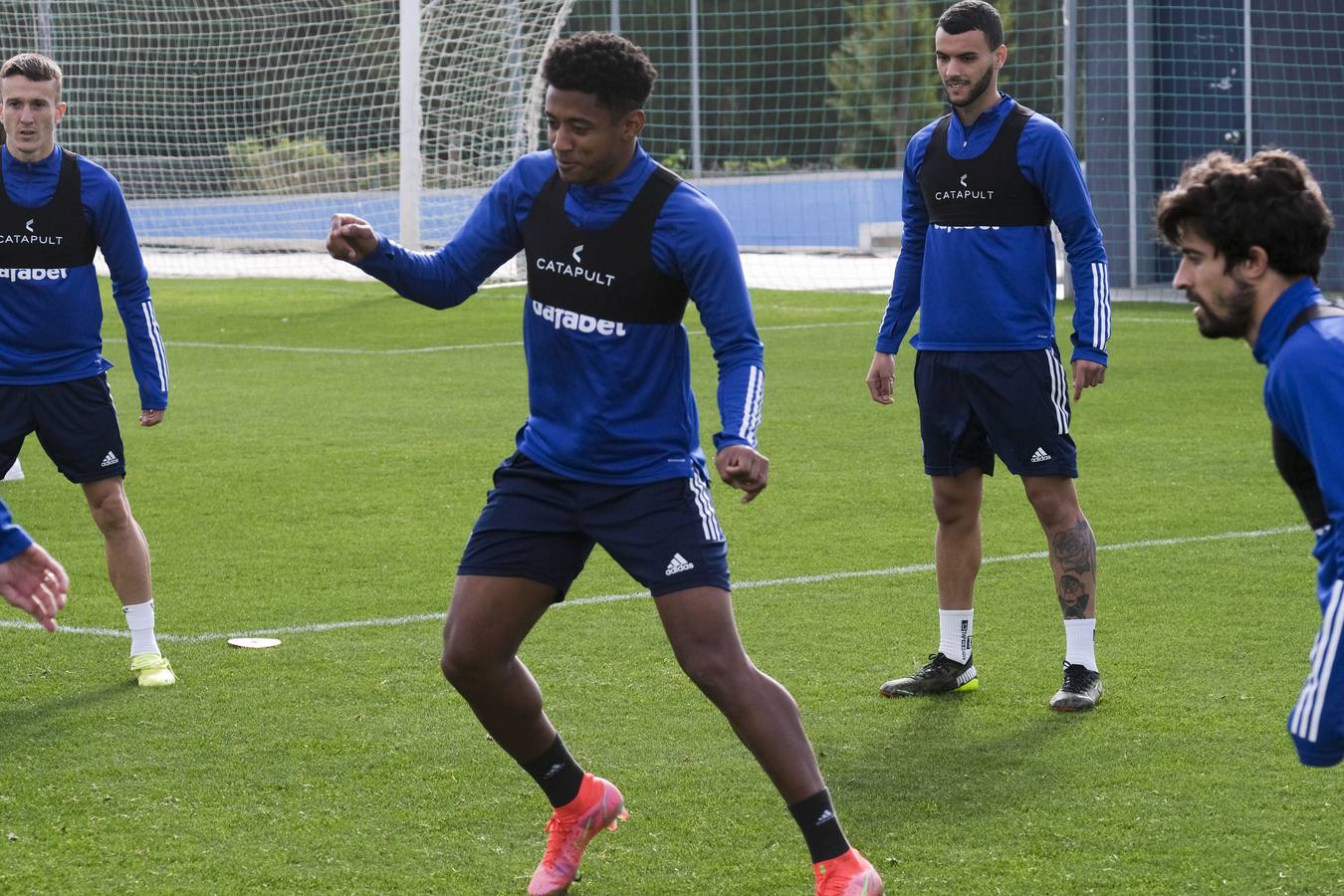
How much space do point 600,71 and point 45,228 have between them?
2972 millimetres

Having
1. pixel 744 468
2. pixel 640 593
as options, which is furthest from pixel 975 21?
pixel 640 593

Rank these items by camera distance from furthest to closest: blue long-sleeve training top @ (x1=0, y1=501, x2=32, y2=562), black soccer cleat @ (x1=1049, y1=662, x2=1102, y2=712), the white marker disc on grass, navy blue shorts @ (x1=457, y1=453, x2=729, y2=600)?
1. the white marker disc on grass
2. black soccer cleat @ (x1=1049, y1=662, x2=1102, y2=712)
3. navy blue shorts @ (x1=457, y1=453, x2=729, y2=600)
4. blue long-sleeve training top @ (x1=0, y1=501, x2=32, y2=562)

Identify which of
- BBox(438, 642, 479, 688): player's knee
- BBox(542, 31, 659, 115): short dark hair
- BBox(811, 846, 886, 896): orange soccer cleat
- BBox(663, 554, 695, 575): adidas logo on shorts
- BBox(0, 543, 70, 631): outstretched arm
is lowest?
BBox(811, 846, 886, 896): orange soccer cleat

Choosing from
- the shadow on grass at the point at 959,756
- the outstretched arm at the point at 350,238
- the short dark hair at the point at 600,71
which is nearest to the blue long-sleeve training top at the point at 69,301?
the outstretched arm at the point at 350,238

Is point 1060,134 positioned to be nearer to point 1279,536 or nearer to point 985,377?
point 985,377

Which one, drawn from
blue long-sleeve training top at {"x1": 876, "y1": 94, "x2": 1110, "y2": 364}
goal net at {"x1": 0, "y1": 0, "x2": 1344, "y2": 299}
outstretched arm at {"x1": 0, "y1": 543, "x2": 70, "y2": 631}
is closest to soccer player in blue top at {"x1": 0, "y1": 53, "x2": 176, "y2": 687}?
outstretched arm at {"x1": 0, "y1": 543, "x2": 70, "y2": 631}

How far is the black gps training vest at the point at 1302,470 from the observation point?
3.10m

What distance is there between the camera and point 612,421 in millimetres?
4352

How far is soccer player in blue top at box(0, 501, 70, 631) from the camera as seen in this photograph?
12.4ft

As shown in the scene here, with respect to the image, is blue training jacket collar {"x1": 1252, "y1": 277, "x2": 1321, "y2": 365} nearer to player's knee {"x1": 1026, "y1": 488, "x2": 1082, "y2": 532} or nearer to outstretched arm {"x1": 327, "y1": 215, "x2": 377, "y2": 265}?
outstretched arm {"x1": 327, "y1": 215, "x2": 377, "y2": 265}

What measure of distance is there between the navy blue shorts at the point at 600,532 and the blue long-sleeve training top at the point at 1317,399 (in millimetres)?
1562

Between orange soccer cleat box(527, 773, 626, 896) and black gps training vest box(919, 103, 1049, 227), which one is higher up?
black gps training vest box(919, 103, 1049, 227)

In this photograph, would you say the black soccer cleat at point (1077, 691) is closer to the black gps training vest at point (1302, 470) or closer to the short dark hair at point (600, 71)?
the short dark hair at point (600, 71)

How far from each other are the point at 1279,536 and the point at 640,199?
16.9 ft
